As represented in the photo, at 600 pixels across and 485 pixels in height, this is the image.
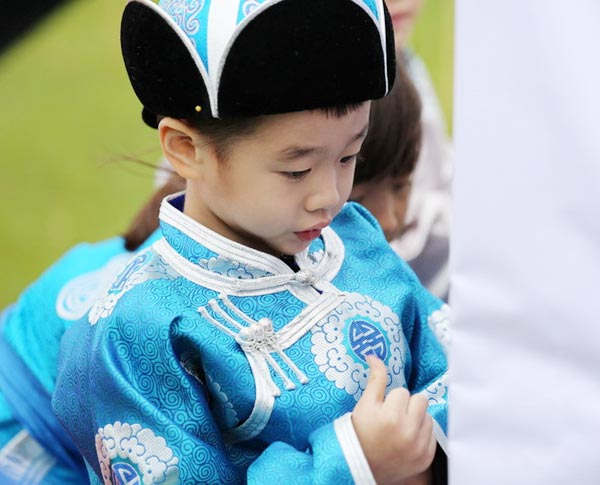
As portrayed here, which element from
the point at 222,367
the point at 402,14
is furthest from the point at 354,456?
the point at 402,14

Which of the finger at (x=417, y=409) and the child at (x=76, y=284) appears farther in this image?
the child at (x=76, y=284)

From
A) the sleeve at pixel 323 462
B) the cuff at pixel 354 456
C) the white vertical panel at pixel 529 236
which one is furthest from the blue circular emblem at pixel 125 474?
the white vertical panel at pixel 529 236

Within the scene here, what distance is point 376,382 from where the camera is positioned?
4.57ft

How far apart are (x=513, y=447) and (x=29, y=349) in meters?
1.28

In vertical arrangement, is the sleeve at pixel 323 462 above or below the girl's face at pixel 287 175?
below

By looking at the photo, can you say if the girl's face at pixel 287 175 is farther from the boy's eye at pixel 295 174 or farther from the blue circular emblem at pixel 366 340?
the blue circular emblem at pixel 366 340

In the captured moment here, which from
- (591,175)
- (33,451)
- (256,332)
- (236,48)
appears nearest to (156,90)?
(236,48)

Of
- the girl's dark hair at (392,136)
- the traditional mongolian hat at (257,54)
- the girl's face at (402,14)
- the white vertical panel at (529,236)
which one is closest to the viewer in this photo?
the white vertical panel at (529,236)

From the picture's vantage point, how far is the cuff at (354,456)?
1.33 meters

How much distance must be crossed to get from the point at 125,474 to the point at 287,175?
42 centimetres

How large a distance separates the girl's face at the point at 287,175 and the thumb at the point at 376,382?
0.18 metres

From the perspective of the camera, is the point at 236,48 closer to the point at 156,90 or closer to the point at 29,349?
the point at 156,90

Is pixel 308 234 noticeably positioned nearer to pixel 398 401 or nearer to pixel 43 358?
pixel 398 401

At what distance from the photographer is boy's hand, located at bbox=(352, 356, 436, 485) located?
135 cm
